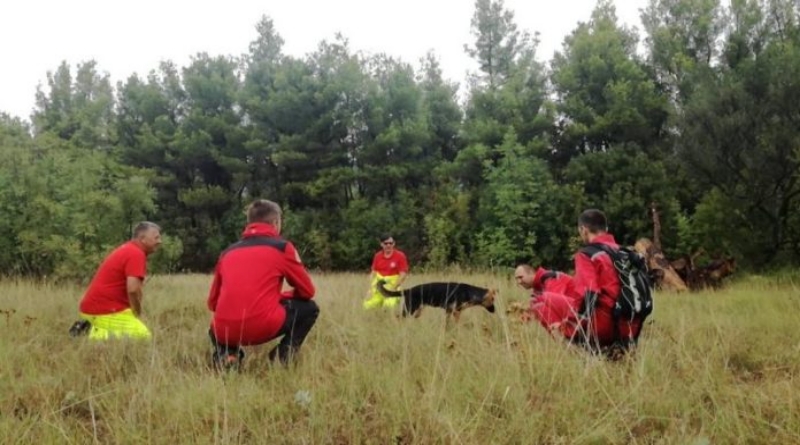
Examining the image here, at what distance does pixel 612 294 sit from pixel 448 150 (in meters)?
24.1

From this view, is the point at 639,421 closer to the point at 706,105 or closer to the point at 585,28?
the point at 706,105

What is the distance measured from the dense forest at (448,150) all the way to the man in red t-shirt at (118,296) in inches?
244

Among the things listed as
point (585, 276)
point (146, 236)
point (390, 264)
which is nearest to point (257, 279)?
point (146, 236)

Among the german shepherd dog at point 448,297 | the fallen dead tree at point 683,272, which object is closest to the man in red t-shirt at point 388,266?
the german shepherd dog at point 448,297

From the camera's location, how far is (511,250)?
21.1 m

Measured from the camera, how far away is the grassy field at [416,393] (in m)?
2.86

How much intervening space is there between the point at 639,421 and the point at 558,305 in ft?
5.31

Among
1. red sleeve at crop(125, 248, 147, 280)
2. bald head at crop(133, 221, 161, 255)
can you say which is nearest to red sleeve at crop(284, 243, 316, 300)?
red sleeve at crop(125, 248, 147, 280)

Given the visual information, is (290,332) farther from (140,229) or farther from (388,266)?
(388,266)

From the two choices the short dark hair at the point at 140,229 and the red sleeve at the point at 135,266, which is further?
the short dark hair at the point at 140,229

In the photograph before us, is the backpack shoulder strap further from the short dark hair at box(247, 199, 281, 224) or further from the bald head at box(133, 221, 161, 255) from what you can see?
the bald head at box(133, 221, 161, 255)

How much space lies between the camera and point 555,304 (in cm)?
451

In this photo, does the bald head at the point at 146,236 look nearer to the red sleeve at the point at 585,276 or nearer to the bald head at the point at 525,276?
the bald head at the point at 525,276

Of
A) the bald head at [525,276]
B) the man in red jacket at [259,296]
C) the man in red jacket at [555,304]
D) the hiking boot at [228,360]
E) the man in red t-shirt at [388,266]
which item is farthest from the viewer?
the man in red t-shirt at [388,266]
